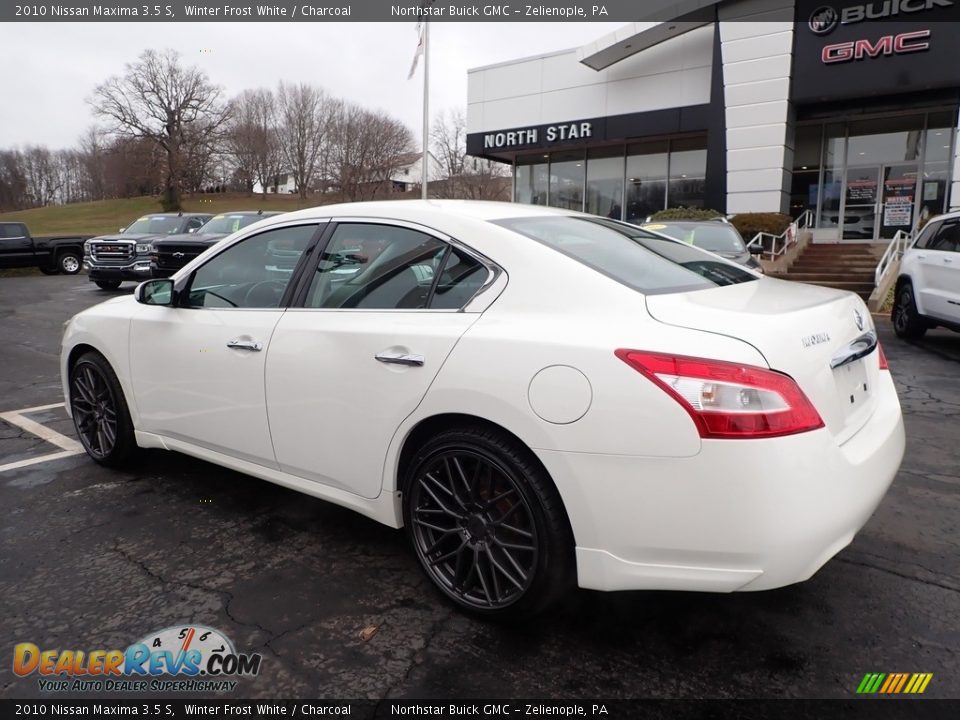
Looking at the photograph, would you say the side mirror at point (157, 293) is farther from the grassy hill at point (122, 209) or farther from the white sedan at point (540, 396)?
the grassy hill at point (122, 209)

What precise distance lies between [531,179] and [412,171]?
6372 centimetres

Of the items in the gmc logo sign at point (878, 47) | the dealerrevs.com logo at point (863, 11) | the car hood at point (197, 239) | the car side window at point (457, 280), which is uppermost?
the dealerrevs.com logo at point (863, 11)

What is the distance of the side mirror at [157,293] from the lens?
12.2ft

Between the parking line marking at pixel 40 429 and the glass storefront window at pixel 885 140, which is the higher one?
the glass storefront window at pixel 885 140

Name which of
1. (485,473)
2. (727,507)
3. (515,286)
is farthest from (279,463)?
(727,507)

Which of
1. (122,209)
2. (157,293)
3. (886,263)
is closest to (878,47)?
(886,263)

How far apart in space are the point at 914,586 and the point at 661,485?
1552 mm

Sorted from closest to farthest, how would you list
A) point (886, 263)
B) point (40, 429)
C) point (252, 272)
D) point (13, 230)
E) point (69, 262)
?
1. point (252, 272)
2. point (40, 429)
3. point (886, 263)
4. point (13, 230)
5. point (69, 262)

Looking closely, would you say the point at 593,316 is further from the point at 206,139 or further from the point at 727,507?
the point at 206,139

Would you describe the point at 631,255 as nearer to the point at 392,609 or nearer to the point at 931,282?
the point at 392,609

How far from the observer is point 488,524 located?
2.51m

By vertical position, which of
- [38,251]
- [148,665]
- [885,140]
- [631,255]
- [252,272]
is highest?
[885,140]

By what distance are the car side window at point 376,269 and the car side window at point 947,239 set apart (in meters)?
7.88

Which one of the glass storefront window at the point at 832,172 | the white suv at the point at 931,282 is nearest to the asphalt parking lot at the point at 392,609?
the white suv at the point at 931,282
